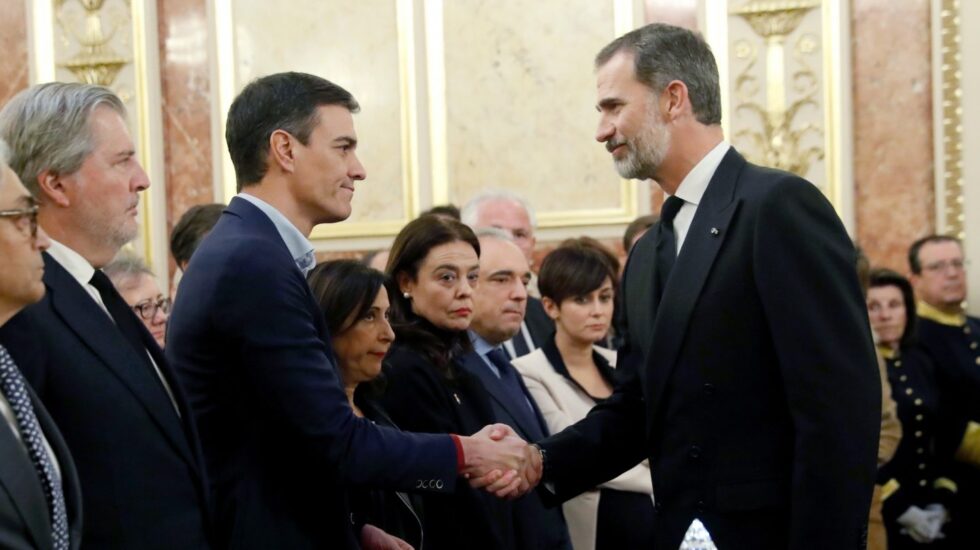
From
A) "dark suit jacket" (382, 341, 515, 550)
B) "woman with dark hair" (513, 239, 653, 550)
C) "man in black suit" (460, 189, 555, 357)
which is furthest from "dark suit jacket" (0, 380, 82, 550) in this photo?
"man in black suit" (460, 189, 555, 357)

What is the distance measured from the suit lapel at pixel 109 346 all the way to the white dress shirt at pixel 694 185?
1259 millimetres

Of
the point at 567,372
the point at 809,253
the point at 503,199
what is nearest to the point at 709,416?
the point at 809,253

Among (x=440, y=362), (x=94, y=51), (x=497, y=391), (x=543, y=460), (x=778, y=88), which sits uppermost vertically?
(x=94, y=51)

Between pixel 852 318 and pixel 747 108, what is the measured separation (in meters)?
4.60

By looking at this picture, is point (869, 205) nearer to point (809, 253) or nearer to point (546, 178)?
point (546, 178)

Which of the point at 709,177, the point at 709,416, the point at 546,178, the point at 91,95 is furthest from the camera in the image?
the point at 546,178

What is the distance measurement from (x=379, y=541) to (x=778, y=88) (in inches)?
180

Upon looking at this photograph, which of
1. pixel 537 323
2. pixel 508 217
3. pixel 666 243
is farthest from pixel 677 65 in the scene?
pixel 508 217

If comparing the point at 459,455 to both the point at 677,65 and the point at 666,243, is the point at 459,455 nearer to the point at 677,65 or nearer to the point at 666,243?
the point at 666,243

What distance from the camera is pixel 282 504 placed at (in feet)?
9.37

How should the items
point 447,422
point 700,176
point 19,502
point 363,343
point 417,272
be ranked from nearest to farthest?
point 19,502
point 700,176
point 363,343
point 447,422
point 417,272

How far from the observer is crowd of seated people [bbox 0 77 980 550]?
246cm

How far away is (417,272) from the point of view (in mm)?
4230

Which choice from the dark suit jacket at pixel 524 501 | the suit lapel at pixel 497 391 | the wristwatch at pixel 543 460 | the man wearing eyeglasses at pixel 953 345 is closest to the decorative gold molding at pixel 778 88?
the man wearing eyeglasses at pixel 953 345
